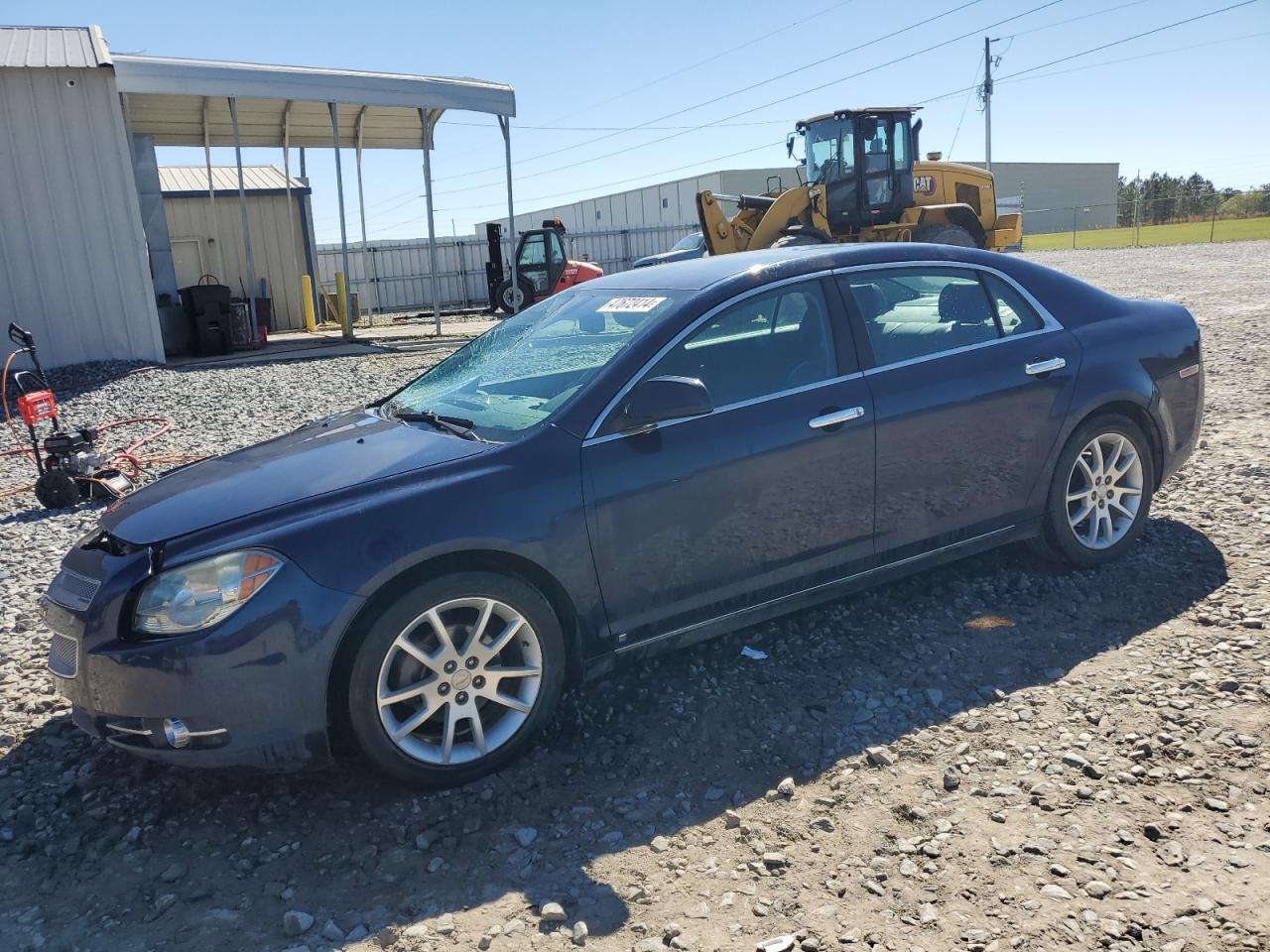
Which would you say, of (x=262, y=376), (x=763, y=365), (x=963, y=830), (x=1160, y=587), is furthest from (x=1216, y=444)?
(x=262, y=376)

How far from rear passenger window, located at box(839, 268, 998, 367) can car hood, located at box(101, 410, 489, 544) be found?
1769mm

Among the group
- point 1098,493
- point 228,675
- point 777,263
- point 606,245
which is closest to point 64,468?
point 228,675

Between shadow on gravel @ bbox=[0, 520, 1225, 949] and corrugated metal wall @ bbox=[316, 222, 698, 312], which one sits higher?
corrugated metal wall @ bbox=[316, 222, 698, 312]

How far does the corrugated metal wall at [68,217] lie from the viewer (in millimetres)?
13312

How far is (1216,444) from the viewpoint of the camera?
21.6ft

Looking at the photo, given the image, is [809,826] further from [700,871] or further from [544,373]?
[544,373]

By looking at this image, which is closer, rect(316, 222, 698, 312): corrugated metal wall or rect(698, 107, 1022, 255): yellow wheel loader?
rect(698, 107, 1022, 255): yellow wheel loader

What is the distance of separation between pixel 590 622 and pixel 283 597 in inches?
40.4

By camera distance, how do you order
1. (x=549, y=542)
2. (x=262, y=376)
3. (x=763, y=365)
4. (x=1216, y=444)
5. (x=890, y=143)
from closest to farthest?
(x=549, y=542) → (x=763, y=365) → (x=1216, y=444) → (x=262, y=376) → (x=890, y=143)

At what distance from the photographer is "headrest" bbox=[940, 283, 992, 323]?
14.1 feet

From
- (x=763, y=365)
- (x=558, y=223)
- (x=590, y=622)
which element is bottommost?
(x=590, y=622)

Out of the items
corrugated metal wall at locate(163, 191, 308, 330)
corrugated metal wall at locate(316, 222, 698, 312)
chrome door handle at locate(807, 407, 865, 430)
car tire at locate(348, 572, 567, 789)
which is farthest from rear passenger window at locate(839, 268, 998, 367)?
corrugated metal wall at locate(316, 222, 698, 312)

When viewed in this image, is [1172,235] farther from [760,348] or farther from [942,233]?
[760,348]

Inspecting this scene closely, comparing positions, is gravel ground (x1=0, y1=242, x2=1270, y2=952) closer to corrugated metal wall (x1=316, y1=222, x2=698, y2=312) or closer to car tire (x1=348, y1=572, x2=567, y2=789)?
car tire (x1=348, y1=572, x2=567, y2=789)
